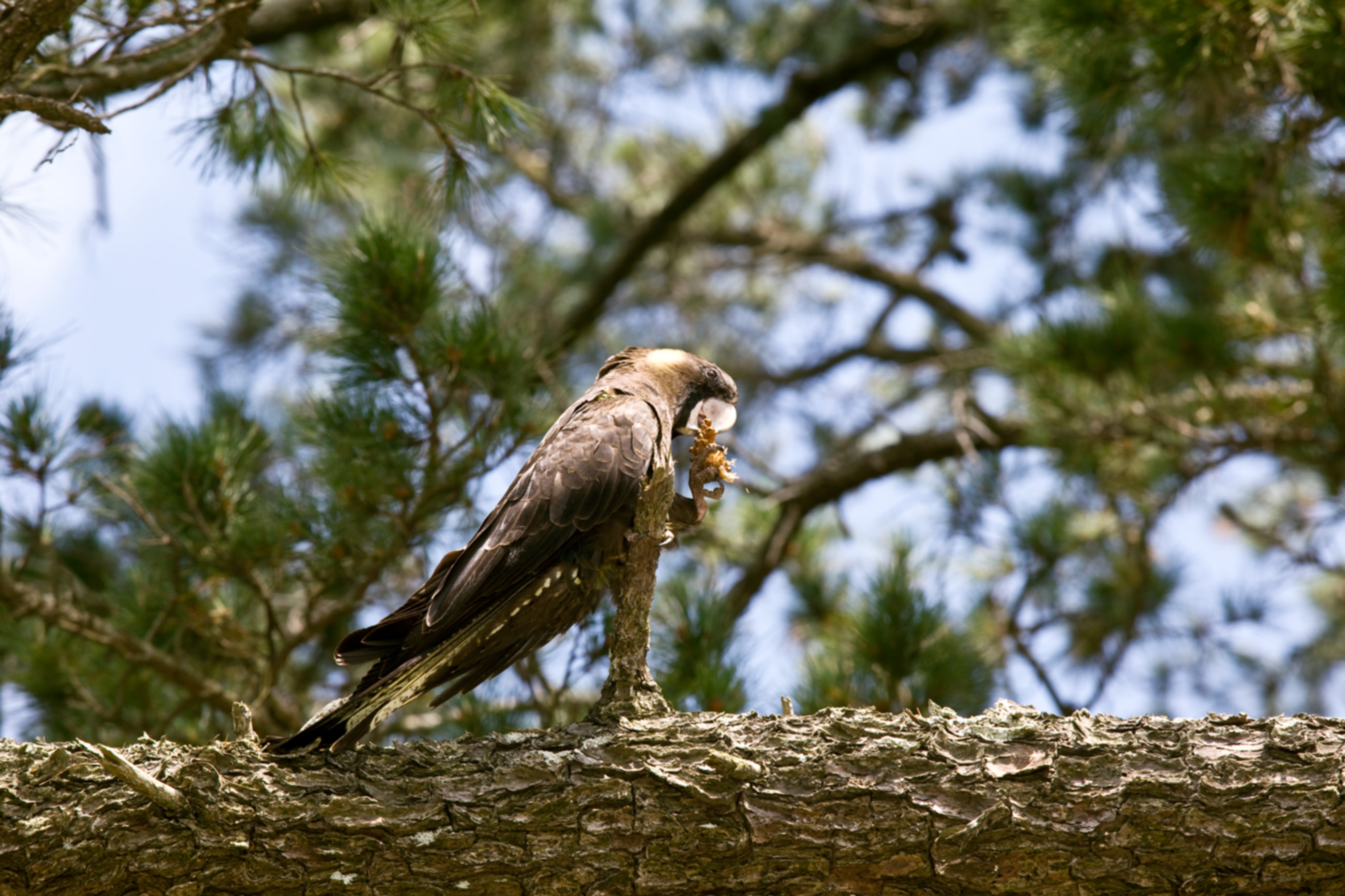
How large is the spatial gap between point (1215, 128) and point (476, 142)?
3.91m

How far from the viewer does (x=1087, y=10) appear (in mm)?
4230

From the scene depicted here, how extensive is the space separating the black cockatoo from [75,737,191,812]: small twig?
315 mm

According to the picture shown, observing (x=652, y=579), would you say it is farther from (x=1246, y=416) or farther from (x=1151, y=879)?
(x=1246, y=416)

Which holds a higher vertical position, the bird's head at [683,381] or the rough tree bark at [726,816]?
the bird's head at [683,381]

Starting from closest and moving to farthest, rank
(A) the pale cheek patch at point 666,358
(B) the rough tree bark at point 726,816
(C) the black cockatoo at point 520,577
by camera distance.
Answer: (B) the rough tree bark at point 726,816, (C) the black cockatoo at point 520,577, (A) the pale cheek patch at point 666,358

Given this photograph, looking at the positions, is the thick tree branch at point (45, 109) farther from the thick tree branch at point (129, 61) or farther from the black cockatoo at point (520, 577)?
the black cockatoo at point (520, 577)

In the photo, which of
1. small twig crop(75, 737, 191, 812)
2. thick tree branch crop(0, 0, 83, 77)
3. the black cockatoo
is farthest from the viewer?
the black cockatoo

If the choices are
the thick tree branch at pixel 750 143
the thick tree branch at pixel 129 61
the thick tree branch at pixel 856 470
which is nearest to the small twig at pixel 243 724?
the thick tree branch at pixel 129 61

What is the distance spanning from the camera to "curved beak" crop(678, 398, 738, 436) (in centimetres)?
410

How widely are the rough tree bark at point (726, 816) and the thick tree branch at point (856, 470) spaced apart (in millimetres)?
3317

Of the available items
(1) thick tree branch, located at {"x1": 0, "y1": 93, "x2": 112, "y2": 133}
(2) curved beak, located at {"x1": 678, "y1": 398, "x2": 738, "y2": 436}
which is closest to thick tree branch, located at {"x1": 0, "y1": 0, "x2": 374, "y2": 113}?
(1) thick tree branch, located at {"x1": 0, "y1": 93, "x2": 112, "y2": 133}

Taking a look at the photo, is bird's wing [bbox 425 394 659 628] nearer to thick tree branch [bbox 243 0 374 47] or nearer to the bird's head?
the bird's head

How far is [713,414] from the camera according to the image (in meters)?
4.15

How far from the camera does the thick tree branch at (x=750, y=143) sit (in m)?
7.32
